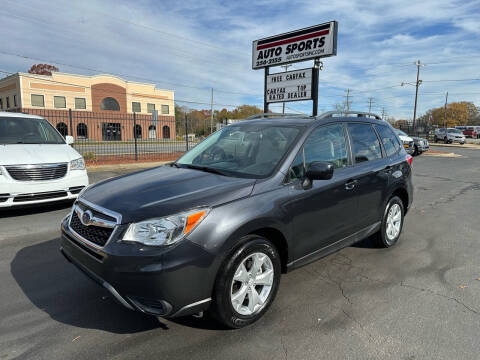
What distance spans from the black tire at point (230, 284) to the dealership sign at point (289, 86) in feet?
36.8

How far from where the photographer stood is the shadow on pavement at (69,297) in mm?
2766

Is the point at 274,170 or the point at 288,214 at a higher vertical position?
the point at 274,170

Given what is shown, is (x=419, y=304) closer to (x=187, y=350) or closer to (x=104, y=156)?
(x=187, y=350)

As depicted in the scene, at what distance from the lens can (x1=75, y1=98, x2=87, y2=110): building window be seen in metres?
45.9

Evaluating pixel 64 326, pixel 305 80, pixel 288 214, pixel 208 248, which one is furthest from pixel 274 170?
pixel 305 80

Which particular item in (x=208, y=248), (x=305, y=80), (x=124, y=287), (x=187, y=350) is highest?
(x=305, y=80)

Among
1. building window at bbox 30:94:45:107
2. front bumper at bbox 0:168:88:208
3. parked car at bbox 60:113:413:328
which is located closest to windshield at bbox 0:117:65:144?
front bumper at bbox 0:168:88:208

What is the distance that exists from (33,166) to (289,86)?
1037 centimetres

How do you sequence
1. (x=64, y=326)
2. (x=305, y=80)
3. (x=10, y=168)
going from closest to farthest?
1. (x=64, y=326)
2. (x=10, y=168)
3. (x=305, y=80)

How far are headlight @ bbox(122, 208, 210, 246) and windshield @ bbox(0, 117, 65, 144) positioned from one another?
18.0 feet

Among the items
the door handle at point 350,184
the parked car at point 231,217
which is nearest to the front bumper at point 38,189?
the parked car at point 231,217

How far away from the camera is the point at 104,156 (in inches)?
608

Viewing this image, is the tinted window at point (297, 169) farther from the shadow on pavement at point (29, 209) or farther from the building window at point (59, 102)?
the building window at point (59, 102)

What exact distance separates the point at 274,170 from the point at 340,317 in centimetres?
141
